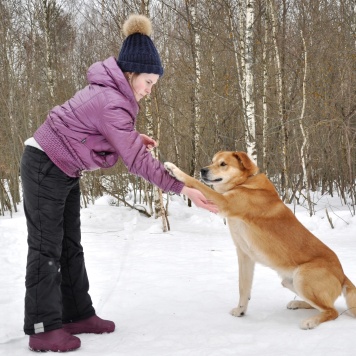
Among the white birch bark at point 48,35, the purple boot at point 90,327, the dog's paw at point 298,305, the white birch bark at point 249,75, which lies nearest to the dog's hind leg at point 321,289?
the dog's paw at point 298,305

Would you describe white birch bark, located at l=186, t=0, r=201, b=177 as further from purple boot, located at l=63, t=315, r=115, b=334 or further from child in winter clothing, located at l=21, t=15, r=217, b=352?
child in winter clothing, located at l=21, t=15, r=217, b=352

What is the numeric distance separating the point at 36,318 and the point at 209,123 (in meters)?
9.30

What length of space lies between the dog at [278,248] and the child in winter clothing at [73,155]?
1.77ft

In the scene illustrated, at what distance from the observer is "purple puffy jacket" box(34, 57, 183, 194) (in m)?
2.45

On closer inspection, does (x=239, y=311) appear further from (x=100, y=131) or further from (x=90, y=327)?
(x=100, y=131)

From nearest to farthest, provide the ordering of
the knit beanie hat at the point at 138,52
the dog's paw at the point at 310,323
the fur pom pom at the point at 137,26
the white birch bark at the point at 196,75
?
the knit beanie hat at the point at 138,52 < the fur pom pom at the point at 137,26 < the dog's paw at the point at 310,323 < the white birch bark at the point at 196,75

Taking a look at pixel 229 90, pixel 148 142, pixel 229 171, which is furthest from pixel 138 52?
pixel 229 90

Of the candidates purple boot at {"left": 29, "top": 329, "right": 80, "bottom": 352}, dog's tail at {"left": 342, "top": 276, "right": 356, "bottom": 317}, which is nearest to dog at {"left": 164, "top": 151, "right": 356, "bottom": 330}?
dog's tail at {"left": 342, "top": 276, "right": 356, "bottom": 317}

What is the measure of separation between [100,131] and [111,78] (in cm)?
33

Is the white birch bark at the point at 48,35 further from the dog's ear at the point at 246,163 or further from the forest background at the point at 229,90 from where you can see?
the dog's ear at the point at 246,163

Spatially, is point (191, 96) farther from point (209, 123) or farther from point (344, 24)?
point (344, 24)

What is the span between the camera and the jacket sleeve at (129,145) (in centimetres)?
243

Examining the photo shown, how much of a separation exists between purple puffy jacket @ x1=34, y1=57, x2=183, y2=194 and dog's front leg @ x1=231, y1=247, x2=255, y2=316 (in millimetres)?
1117

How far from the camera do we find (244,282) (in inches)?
131
